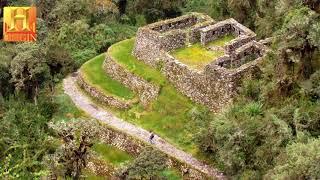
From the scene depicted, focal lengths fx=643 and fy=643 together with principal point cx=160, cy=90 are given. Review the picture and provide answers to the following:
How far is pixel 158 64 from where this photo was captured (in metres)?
44.3

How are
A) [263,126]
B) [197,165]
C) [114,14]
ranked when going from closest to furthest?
[263,126]
[197,165]
[114,14]

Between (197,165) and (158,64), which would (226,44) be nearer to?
(158,64)

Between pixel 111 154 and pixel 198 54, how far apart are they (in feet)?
29.6

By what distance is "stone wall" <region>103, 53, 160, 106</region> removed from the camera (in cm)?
4316

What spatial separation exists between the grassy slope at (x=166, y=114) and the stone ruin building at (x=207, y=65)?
567 mm

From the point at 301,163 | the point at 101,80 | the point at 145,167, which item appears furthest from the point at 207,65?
the point at 301,163

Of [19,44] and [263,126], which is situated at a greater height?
[263,126]

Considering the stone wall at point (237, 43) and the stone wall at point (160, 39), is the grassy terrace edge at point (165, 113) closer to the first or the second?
the stone wall at point (160, 39)

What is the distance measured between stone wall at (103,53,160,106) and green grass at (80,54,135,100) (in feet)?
1.20

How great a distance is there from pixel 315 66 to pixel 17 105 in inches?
795

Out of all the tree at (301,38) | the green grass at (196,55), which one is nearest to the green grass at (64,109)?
the green grass at (196,55)

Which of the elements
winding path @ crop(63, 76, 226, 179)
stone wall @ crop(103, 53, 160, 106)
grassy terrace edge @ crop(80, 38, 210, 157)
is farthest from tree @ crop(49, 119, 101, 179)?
stone wall @ crop(103, 53, 160, 106)

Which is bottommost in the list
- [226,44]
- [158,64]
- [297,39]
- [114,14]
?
[114,14]

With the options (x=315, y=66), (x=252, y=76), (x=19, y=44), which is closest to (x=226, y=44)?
(x=252, y=76)
